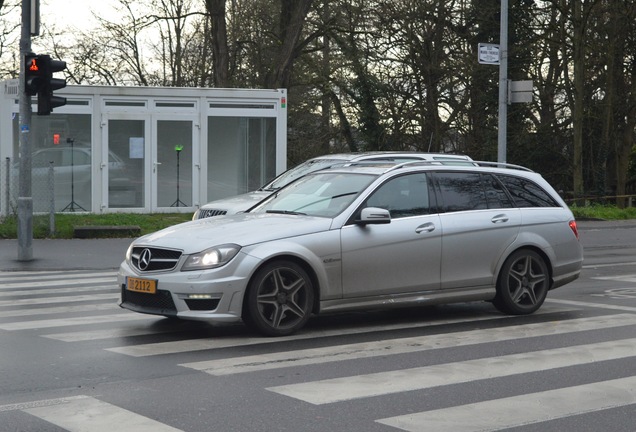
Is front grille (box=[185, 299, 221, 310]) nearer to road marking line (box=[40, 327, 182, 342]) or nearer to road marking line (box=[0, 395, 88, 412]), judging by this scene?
road marking line (box=[40, 327, 182, 342])

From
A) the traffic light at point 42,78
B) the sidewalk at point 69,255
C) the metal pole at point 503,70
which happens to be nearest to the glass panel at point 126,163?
the sidewalk at point 69,255

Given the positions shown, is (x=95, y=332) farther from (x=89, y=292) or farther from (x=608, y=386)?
(x=608, y=386)

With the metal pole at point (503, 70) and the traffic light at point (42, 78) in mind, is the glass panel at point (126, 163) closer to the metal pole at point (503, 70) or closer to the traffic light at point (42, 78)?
the traffic light at point (42, 78)

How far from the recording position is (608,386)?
7285mm

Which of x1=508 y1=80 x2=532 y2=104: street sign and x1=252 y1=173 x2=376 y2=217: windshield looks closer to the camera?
x1=252 y1=173 x2=376 y2=217: windshield

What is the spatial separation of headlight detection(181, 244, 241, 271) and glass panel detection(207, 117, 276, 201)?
56.3ft

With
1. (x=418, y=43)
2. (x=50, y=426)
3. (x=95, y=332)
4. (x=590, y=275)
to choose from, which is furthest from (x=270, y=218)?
(x=418, y=43)

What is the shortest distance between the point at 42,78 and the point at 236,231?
837 centimetres

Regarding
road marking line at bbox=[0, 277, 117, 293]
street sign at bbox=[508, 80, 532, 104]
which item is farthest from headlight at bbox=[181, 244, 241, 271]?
street sign at bbox=[508, 80, 532, 104]

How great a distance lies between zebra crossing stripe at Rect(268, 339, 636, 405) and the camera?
6977mm

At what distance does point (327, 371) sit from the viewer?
7.70 meters

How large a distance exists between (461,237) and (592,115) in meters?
29.9

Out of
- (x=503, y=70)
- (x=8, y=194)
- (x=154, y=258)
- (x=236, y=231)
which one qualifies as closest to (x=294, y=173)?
(x=8, y=194)

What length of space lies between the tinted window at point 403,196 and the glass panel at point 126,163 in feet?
51.3
